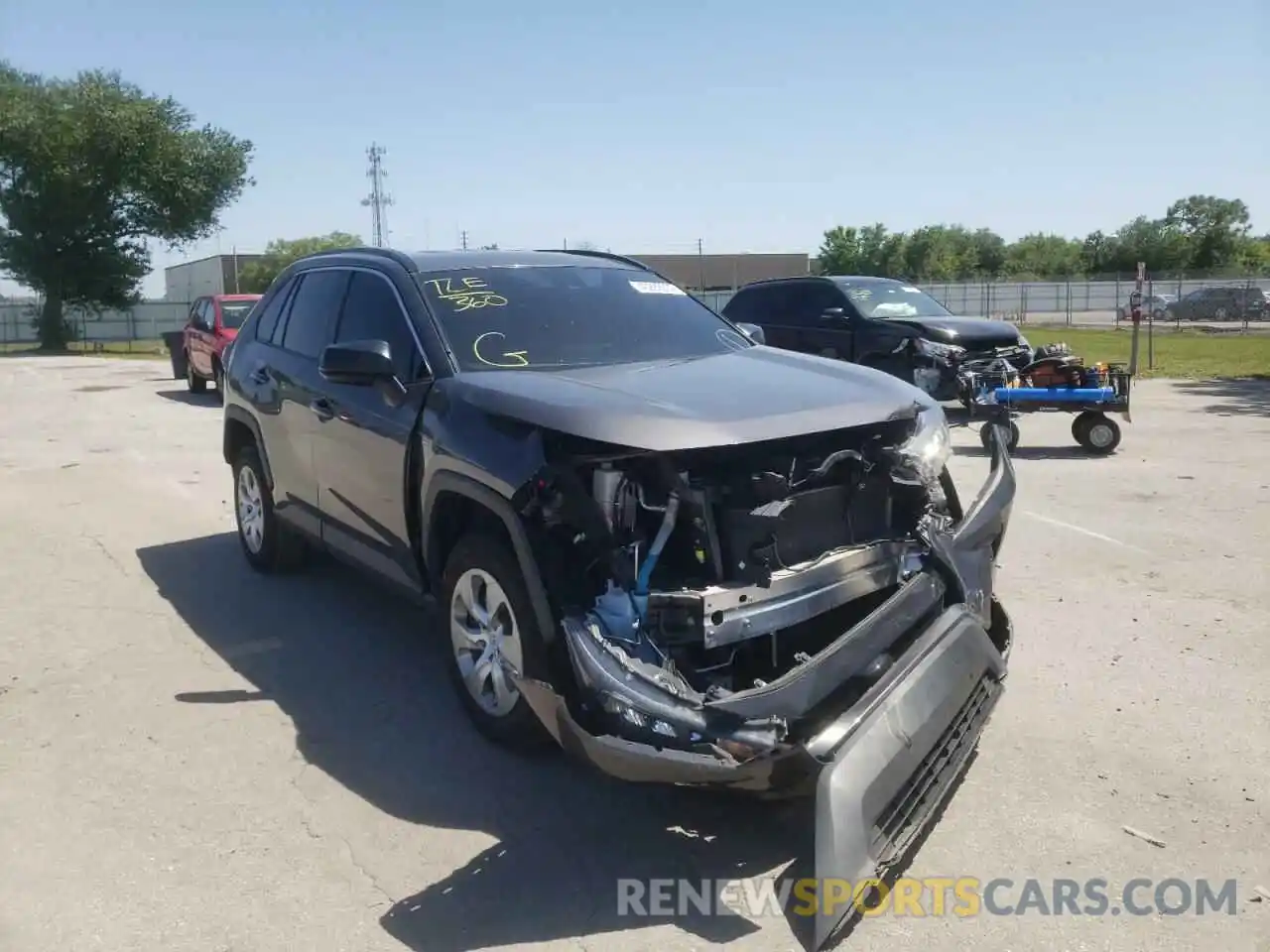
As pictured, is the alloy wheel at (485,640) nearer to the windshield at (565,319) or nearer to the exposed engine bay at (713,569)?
the exposed engine bay at (713,569)

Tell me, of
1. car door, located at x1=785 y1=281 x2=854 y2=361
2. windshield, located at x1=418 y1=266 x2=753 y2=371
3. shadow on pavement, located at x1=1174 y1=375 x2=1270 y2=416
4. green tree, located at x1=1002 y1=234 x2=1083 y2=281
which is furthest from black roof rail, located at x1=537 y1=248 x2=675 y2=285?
green tree, located at x1=1002 y1=234 x2=1083 y2=281

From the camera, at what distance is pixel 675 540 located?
153 inches

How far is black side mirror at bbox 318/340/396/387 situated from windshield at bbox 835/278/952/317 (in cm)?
1049

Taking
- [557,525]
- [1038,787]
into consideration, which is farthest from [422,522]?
[1038,787]

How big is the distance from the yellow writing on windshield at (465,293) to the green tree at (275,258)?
55.0 metres

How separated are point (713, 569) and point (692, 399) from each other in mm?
673

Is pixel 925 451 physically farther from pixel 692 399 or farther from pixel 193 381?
pixel 193 381

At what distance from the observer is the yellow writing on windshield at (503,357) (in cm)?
479

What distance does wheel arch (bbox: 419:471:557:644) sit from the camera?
3820 millimetres

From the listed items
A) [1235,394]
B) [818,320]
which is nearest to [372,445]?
[818,320]

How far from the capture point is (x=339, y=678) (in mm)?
5293

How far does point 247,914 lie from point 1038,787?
274 centimetres

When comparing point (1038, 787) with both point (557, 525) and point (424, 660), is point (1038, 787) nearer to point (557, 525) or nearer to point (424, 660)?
point (557, 525)

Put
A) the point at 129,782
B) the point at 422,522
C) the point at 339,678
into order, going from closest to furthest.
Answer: the point at 129,782
the point at 422,522
the point at 339,678
